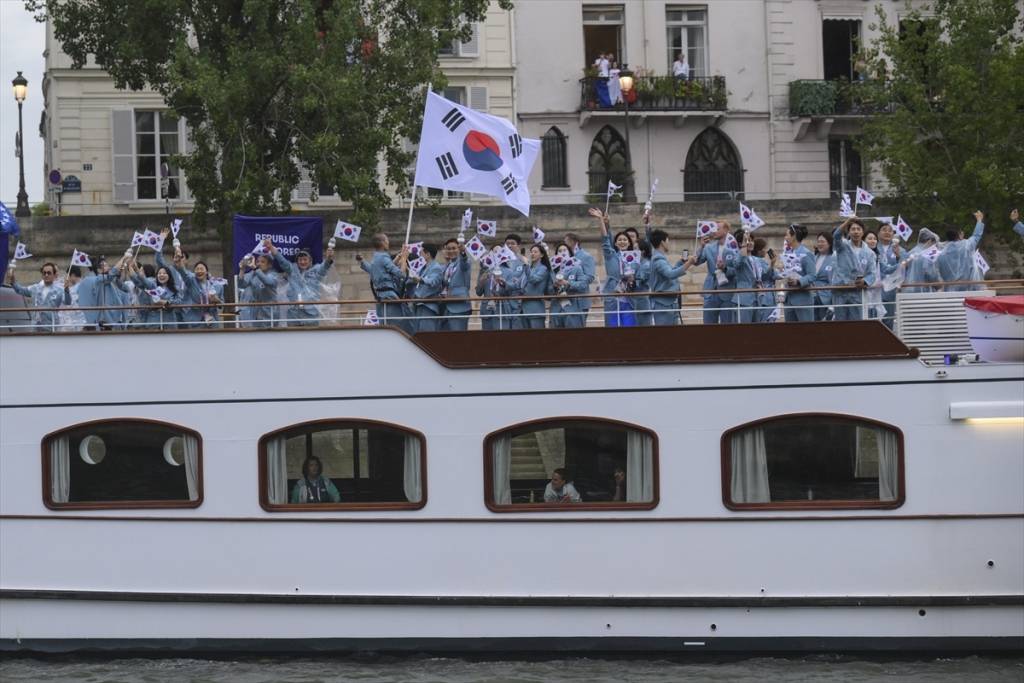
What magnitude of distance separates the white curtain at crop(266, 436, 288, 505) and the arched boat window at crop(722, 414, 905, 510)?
3.43m

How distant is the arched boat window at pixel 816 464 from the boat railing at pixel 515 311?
0.89 metres

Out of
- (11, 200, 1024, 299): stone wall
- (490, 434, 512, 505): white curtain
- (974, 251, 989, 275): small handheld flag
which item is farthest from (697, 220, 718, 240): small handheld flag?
(11, 200, 1024, 299): stone wall

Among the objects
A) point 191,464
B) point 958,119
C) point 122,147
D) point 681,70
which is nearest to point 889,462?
point 191,464

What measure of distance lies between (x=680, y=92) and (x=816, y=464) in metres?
22.0

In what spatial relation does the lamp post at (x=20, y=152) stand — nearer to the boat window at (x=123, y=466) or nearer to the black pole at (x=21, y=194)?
the black pole at (x=21, y=194)

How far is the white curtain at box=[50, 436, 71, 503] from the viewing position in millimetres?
12641

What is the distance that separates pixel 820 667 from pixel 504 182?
4826mm

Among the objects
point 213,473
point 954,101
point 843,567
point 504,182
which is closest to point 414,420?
point 213,473

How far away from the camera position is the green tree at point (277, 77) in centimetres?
2333

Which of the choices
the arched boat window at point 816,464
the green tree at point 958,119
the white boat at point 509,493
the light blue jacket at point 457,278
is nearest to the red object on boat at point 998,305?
the white boat at point 509,493

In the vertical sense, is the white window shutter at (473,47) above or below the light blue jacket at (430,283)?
above

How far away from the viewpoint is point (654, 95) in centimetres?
3294

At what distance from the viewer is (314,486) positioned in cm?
1248

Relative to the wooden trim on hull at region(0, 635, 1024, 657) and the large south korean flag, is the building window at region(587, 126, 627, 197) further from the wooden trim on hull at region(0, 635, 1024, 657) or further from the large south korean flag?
the wooden trim on hull at region(0, 635, 1024, 657)
